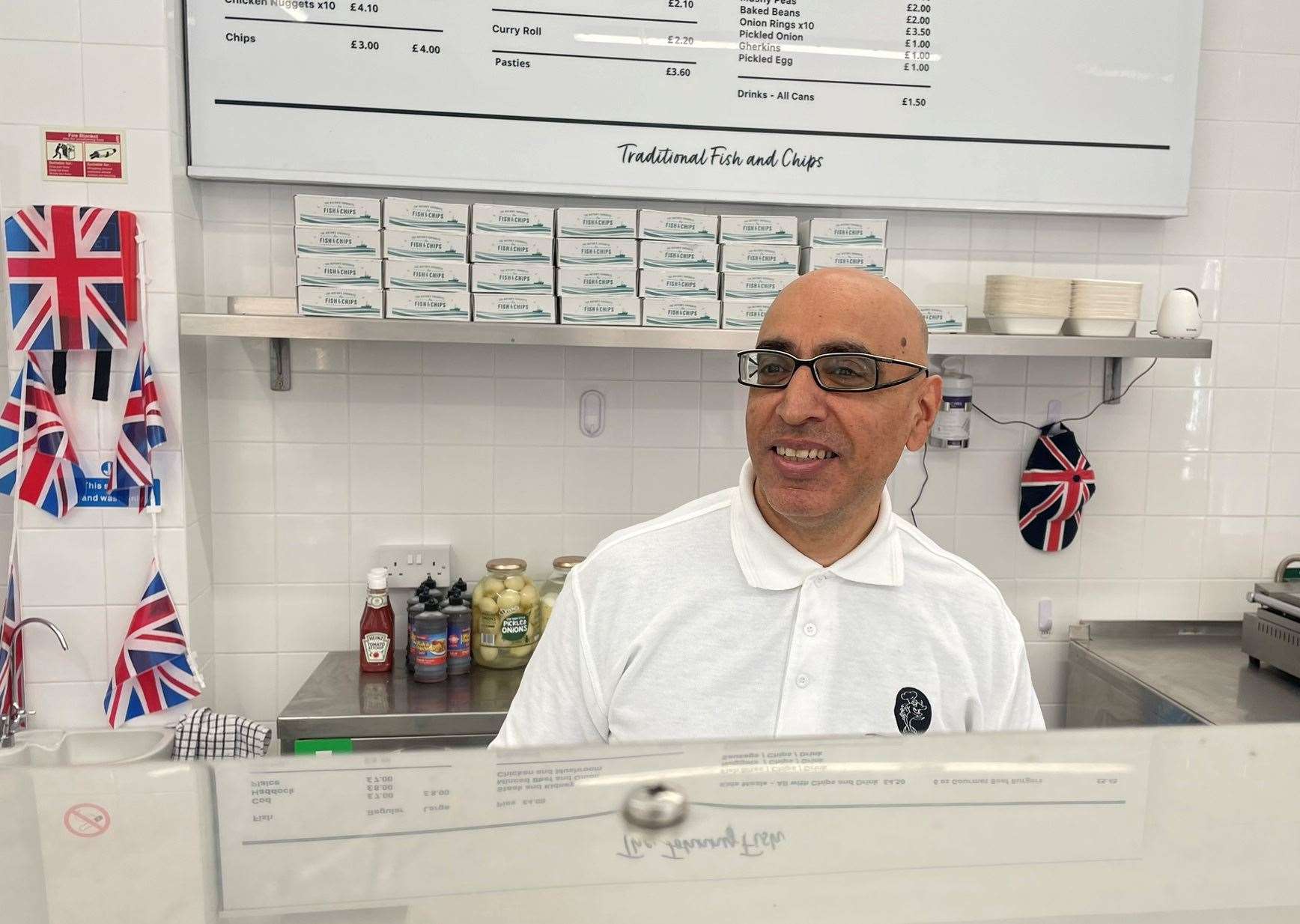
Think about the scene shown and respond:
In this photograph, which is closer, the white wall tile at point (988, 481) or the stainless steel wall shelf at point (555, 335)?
the stainless steel wall shelf at point (555, 335)

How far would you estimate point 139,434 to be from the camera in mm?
2158

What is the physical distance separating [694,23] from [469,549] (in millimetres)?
1390

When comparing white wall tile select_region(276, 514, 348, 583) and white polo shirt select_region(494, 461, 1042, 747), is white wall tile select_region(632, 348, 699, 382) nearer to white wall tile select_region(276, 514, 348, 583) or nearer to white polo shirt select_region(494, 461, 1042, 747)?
white wall tile select_region(276, 514, 348, 583)

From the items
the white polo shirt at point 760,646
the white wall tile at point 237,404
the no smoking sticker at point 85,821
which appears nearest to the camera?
the no smoking sticker at point 85,821

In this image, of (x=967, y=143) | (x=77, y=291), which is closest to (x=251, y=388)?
(x=77, y=291)

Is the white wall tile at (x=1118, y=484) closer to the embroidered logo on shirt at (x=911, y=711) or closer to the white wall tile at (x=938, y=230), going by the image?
the white wall tile at (x=938, y=230)

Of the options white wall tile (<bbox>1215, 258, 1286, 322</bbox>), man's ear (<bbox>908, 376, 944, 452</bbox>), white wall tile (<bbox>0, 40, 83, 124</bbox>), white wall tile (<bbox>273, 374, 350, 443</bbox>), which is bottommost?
white wall tile (<bbox>273, 374, 350, 443</bbox>)

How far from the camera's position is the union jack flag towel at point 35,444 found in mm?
2121

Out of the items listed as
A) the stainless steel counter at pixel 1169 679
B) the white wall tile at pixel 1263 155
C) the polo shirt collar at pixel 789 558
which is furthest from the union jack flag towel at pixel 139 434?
the white wall tile at pixel 1263 155

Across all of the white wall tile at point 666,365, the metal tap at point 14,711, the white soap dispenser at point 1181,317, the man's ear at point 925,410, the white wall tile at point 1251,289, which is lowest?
the metal tap at point 14,711

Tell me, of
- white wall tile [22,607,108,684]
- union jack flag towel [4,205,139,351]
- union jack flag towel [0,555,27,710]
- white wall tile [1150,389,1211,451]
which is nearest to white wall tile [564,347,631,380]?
union jack flag towel [4,205,139,351]

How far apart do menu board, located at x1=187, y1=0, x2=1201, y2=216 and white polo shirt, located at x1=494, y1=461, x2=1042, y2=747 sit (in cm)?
132

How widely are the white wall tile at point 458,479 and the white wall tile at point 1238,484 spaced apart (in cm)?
192

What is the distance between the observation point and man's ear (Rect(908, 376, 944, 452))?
1.36 m
